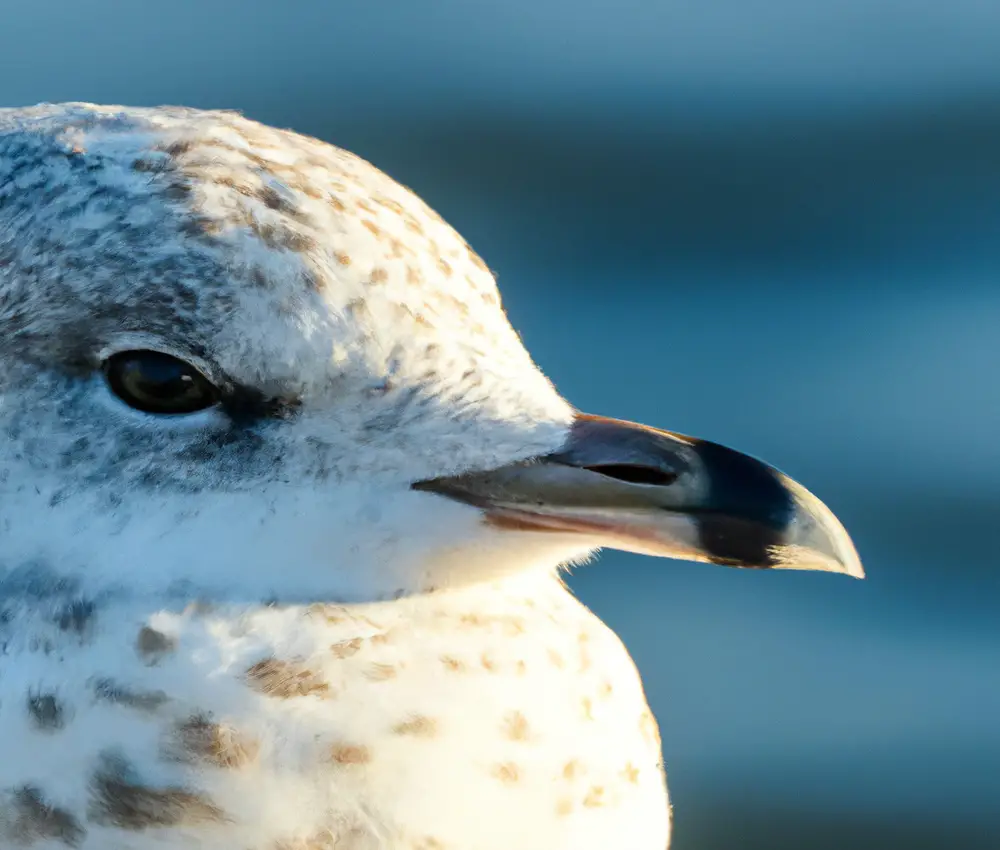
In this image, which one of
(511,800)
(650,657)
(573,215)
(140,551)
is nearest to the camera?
(140,551)

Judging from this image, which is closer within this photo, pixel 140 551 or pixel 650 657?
pixel 140 551

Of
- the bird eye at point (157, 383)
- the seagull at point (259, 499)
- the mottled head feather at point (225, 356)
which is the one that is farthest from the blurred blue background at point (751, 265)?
the bird eye at point (157, 383)

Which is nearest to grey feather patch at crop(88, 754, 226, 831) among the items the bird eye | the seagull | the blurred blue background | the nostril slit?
the seagull

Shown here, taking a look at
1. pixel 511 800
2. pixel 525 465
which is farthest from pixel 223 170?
pixel 511 800

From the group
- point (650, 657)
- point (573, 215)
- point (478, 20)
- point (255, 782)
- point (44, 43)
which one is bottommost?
point (255, 782)

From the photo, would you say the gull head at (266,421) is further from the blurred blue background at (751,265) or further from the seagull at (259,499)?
the blurred blue background at (751,265)

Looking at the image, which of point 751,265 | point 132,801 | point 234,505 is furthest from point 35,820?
point 751,265

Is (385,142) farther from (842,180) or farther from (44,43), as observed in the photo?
(842,180)
